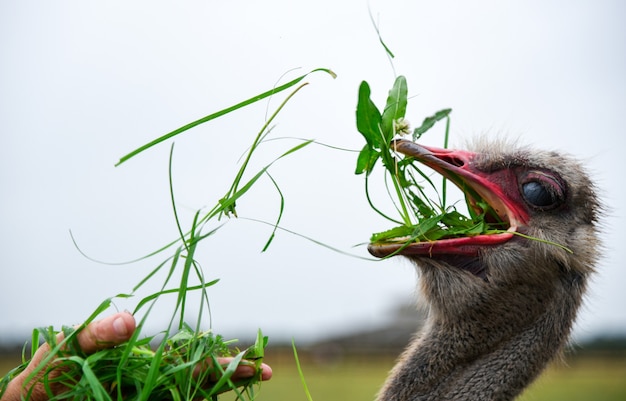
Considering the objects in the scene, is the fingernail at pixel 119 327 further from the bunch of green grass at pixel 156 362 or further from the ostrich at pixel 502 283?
the ostrich at pixel 502 283

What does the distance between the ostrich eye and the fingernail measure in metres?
1.79

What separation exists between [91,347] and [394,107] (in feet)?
4.78

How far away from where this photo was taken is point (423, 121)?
3.32m

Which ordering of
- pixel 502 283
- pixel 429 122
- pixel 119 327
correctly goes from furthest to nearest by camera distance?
pixel 429 122 → pixel 502 283 → pixel 119 327

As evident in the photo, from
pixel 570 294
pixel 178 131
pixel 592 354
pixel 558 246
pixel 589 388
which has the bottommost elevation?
pixel 592 354

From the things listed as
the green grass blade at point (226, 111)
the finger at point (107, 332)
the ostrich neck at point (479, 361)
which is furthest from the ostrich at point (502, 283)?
the finger at point (107, 332)

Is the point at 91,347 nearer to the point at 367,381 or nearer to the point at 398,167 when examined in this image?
the point at 398,167

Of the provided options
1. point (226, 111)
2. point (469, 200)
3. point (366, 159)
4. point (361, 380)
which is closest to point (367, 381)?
point (361, 380)

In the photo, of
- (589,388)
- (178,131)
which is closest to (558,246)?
(178,131)

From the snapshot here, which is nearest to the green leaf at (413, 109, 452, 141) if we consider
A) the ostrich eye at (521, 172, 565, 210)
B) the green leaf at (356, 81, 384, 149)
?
the green leaf at (356, 81, 384, 149)

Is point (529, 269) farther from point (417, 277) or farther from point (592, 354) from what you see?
point (592, 354)

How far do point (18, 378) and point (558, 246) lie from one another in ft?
6.89

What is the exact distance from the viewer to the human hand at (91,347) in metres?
2.18

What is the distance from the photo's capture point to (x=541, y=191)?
10.3ft
